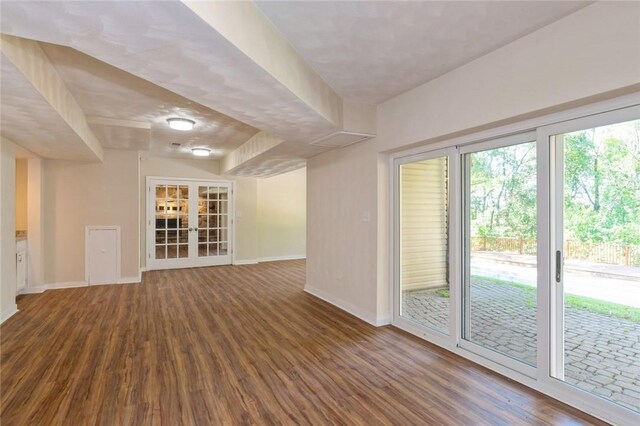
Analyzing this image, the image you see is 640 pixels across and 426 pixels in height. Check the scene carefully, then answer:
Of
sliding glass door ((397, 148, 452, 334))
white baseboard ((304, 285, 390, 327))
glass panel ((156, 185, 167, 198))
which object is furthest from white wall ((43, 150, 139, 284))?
sliding glass door ((397, 148, 452, 334))

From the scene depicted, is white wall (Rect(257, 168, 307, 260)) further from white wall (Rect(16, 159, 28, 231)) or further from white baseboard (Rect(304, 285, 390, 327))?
white wall (Rect(16, 159, 28, 231))

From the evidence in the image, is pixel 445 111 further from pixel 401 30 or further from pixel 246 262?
pixel 246 262

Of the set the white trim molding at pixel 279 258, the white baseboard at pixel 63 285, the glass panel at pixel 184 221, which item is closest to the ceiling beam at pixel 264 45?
the white baseboard at pixel 63 285

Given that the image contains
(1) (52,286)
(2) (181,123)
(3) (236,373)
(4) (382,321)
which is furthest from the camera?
(1) (52,286)

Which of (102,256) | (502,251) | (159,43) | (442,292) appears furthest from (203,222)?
(502,251)

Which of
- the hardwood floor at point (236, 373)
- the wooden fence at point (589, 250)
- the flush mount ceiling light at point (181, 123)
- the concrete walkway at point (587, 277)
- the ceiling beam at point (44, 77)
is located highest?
the flush mount ceiling light at point (181, 123)

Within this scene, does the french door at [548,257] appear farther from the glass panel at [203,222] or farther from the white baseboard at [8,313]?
the glass panel at [203,222]

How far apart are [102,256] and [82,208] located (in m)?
0.95

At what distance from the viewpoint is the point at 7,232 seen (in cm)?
437

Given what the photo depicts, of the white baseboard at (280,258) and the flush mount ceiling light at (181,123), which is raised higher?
the flush mount ceiling light at (181,123)

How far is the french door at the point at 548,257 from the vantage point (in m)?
2.19

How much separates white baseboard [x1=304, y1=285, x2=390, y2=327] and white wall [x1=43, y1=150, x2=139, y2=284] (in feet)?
11.9

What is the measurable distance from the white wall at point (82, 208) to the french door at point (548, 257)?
559cm

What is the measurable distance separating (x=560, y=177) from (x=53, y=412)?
3992 millimetres
